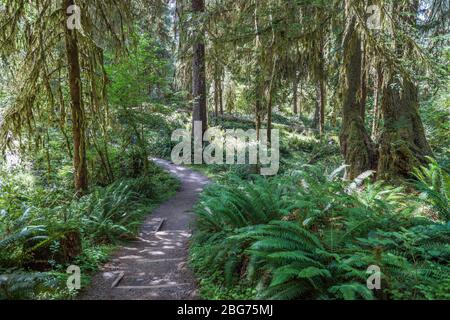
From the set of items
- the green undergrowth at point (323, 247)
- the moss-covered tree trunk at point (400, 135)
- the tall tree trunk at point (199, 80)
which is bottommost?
the green undergrowth at point (323, 247)

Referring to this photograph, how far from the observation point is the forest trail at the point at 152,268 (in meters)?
4.18

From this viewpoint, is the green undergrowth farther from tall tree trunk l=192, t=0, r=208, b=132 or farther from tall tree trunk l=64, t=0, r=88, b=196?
tall tree trunk l=192, t=0, r=208, b=132

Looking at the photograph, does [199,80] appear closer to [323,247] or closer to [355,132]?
[355,132]

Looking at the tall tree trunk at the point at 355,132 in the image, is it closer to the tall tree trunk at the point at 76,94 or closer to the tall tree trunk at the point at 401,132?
the tall tree trunk at the point at 401,132

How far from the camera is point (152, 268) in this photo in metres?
5.07

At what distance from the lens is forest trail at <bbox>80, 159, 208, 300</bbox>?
13.7 ft

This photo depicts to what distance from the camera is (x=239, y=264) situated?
4348mm

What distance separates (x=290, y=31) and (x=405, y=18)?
9.34 ft

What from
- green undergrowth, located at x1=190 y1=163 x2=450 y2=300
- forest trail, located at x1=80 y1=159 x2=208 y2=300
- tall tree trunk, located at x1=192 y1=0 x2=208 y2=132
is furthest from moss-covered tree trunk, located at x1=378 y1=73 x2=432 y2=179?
tall tree trunk, located at x1=192 y1=0 x2=208 y2=132

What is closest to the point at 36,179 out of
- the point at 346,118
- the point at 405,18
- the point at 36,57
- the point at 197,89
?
the point at 36,57

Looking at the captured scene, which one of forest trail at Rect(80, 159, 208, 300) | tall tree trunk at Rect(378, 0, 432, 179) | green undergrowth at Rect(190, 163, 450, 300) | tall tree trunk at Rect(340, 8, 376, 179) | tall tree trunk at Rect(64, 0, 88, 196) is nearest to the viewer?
green undergrowth at Rect(190, 163, 450, 300)

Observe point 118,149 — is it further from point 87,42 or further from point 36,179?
point 87,42

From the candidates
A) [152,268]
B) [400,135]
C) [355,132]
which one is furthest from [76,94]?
[400,135]

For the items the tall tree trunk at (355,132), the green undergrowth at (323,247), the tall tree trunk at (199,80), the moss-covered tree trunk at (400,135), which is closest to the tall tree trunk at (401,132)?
the moss-covered tree trunk at (400,135)
